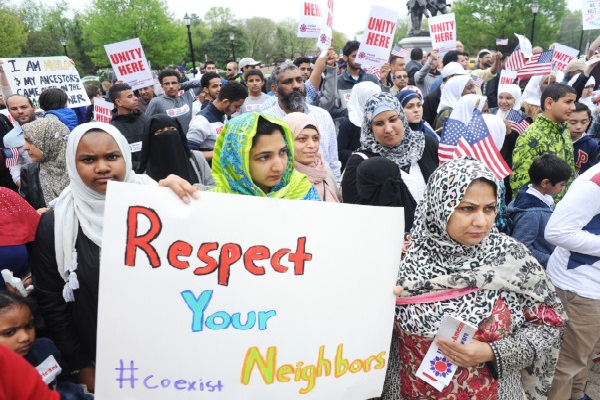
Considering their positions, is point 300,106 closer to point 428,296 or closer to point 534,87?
point 428,296

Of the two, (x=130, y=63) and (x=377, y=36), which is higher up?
(x=377, y=36)

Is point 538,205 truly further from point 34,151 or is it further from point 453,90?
point 34,151

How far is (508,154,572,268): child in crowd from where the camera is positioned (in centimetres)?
292

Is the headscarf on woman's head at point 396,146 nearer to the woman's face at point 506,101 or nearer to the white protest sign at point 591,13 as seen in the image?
the woman's face at point 506,101

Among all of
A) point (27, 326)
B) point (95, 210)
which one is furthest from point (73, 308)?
point (95, 210)

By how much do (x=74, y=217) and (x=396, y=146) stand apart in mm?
2090

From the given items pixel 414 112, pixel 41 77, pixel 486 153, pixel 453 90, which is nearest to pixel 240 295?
pixel 486 153

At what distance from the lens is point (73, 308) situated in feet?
6.55

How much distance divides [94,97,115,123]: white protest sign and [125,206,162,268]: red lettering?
18.1ft

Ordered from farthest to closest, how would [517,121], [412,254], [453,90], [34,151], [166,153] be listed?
[517,121] → [453,90] → [166,153] → [34,151] → [412,254]

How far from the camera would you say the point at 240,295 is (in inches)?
63.0

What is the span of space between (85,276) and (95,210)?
0.92 feet

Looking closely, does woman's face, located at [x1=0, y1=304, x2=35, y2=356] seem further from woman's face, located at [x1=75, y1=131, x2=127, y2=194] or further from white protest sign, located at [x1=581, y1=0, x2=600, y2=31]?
white protest sign, located at [x1=581, y1=0, x2=600, y2=31]

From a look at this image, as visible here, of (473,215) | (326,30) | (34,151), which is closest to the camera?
(473,215)
